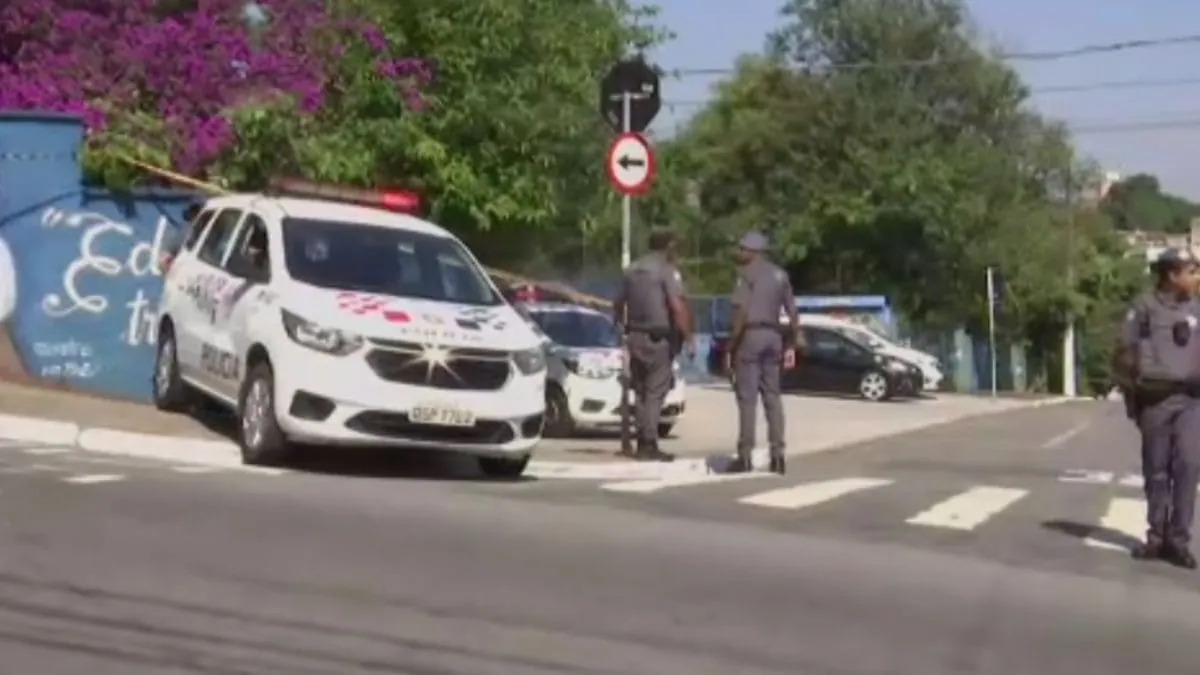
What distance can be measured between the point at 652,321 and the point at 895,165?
41520 mm

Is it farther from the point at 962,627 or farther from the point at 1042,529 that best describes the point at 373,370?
the point at 962,627

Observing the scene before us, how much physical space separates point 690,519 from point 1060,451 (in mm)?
12956

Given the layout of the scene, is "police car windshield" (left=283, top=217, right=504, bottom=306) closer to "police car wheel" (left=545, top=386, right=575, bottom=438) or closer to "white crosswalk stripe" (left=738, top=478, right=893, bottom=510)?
"white crosswalk stripe" (left=738, top=478, right=893, bottom=510)

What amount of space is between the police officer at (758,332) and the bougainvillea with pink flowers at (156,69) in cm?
683

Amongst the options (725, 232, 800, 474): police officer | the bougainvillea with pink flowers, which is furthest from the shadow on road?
the bougainvillea with pink flowers

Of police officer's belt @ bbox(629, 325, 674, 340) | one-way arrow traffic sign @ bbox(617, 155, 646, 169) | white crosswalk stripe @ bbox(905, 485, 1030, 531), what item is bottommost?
white crosswalk stripe @ bbox(905, 485, 1030, 531)

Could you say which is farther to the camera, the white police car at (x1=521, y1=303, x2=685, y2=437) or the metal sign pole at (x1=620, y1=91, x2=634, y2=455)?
the white police car at (x1=521, y1=303, x2=685, y2=437)

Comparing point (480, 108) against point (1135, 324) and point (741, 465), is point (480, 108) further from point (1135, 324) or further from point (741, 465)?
point (1135, 324)

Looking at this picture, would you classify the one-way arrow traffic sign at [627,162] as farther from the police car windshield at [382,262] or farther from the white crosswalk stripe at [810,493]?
the white crosswalk stripe at [810,493]

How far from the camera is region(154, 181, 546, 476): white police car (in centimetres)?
1438

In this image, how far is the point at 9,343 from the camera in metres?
19.0

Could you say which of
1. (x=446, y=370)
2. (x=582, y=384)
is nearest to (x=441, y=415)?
(x=446, y=370)

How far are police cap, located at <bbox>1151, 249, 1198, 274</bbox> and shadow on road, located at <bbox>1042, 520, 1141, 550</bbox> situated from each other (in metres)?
1.80

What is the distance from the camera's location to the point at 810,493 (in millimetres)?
15312
